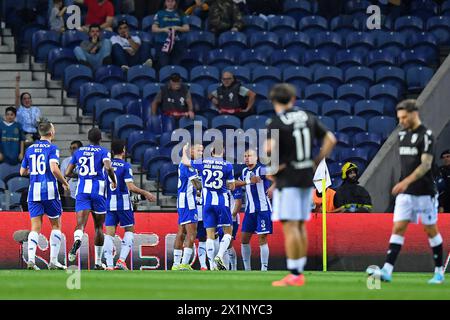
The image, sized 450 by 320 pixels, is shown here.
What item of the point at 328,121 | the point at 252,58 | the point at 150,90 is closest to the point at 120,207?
the point at 150,90

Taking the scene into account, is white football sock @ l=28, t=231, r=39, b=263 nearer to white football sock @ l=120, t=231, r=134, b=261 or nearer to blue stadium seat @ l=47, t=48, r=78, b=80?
white football sock @ l=120, t=231, r=134, b=261

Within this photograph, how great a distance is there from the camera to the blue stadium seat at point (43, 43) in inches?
1021

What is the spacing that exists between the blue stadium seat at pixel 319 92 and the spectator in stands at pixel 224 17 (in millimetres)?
2835

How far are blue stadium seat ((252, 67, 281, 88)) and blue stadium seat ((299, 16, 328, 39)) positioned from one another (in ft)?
6.73

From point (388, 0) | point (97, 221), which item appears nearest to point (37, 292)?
point (97, 221)

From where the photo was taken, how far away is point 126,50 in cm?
2584

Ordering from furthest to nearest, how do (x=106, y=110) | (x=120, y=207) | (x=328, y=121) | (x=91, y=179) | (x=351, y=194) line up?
(x=106, y=110), (x=328, y=121), (x=351, y=194), (x=120, y=207), (x=91, y=179)

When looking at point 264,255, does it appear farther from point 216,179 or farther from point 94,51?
point 94,51

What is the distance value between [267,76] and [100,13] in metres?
4.28

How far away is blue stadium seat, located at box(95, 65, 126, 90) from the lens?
2516cm

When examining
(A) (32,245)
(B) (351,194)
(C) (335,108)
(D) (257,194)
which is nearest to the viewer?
(A) (32,245)

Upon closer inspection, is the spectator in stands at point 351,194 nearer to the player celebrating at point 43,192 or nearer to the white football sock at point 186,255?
the white football sock at point 186,255

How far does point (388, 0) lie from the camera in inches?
1109

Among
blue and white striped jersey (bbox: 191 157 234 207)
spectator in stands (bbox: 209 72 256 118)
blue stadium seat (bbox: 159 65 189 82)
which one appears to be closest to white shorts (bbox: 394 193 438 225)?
blue and white striped jersey (bbox: 191 157 234 207)
